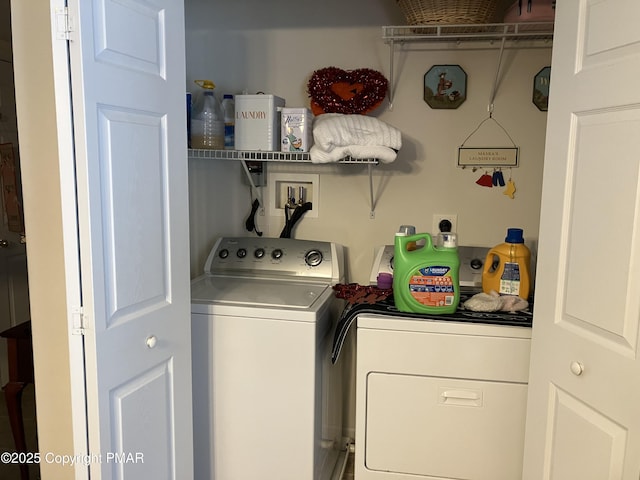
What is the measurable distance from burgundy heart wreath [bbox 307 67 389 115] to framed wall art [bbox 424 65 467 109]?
197 millimetres

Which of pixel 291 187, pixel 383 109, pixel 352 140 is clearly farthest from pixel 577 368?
pixel 291 187

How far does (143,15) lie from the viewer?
1450 mm

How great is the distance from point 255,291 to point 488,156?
3.93 feet

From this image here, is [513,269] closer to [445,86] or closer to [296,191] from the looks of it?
[445,86]

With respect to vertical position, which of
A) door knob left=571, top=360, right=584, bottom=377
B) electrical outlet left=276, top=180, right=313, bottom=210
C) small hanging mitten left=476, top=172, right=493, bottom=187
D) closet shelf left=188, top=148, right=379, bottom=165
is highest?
closet shelf left=188, top=148, right=379, bottom=165

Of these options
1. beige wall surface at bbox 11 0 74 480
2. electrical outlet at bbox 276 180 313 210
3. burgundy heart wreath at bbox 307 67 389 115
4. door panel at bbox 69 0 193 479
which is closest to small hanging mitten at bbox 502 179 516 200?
burgundy heart wreath at bbox 307 67 389 115

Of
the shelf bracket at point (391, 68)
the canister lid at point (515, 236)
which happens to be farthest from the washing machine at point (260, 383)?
the shelf bracket at point (391, 68)

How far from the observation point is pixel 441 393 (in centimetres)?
194

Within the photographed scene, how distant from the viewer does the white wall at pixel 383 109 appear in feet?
7.84

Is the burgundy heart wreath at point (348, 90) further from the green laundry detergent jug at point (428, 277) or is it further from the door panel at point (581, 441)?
the door panel at point (581, 441)

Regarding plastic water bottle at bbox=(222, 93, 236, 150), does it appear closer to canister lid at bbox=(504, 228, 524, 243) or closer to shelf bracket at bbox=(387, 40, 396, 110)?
shelf bracket at bbox=(387, 40, 396, 110)

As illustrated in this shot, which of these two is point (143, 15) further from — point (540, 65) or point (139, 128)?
point (540, 65)

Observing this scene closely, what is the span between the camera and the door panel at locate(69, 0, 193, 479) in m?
1.28

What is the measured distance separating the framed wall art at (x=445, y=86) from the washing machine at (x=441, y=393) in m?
0.96
